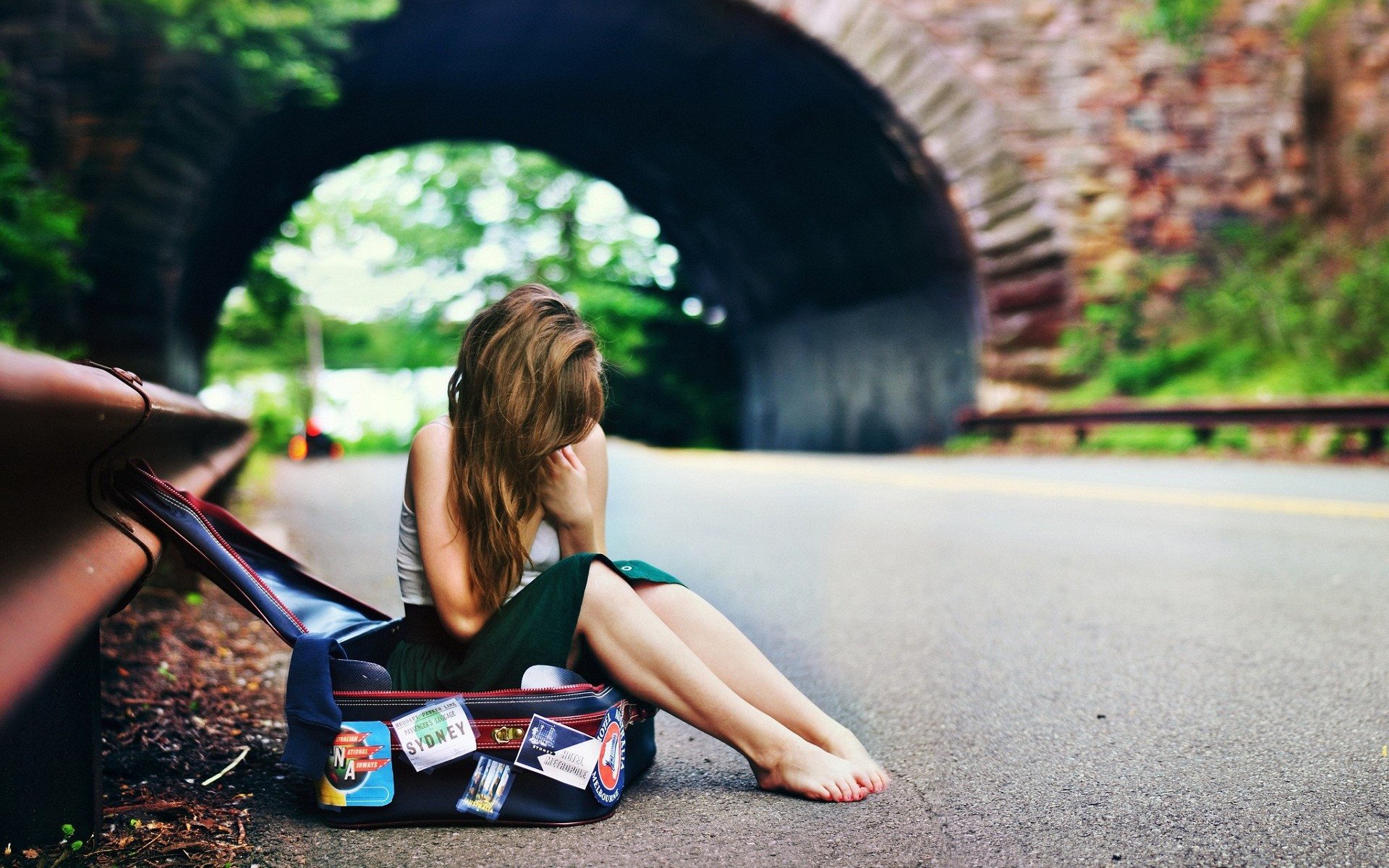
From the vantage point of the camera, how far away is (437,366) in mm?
34156

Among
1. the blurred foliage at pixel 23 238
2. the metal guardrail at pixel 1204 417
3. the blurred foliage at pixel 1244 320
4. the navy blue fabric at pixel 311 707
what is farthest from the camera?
the blurred foliage at pixel 1244 320

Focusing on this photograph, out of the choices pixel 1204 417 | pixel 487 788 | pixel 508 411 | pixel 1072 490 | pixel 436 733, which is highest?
pixel 508 411

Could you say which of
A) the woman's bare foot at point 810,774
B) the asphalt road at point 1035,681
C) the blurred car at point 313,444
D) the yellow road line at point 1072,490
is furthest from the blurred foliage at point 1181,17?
Answer: the blurred car at point 313,444

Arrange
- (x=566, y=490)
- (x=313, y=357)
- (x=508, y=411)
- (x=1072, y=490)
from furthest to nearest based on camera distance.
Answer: (x=313, y=357), (x=1072, y=490), (x=566, y=490), (x=508, y=411)

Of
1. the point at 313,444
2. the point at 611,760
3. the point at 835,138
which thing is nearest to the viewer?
the point at 611,760

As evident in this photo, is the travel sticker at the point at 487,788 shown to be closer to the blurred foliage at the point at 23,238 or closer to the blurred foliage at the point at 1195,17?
the blurred foliage at the point at 23,238

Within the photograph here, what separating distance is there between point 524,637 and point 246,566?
1.93 ft

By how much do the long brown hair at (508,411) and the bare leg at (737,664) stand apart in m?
0.34

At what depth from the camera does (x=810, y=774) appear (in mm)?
2676

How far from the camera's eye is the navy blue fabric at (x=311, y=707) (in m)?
2.44

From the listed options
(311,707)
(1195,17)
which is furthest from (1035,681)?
(1195,17)

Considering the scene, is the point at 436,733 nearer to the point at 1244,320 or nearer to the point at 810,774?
the point at 810,774

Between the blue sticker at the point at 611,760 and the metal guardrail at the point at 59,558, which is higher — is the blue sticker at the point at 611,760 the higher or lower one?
the lower one

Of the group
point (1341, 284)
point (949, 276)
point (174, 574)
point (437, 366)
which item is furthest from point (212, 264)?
point (437, 366)
